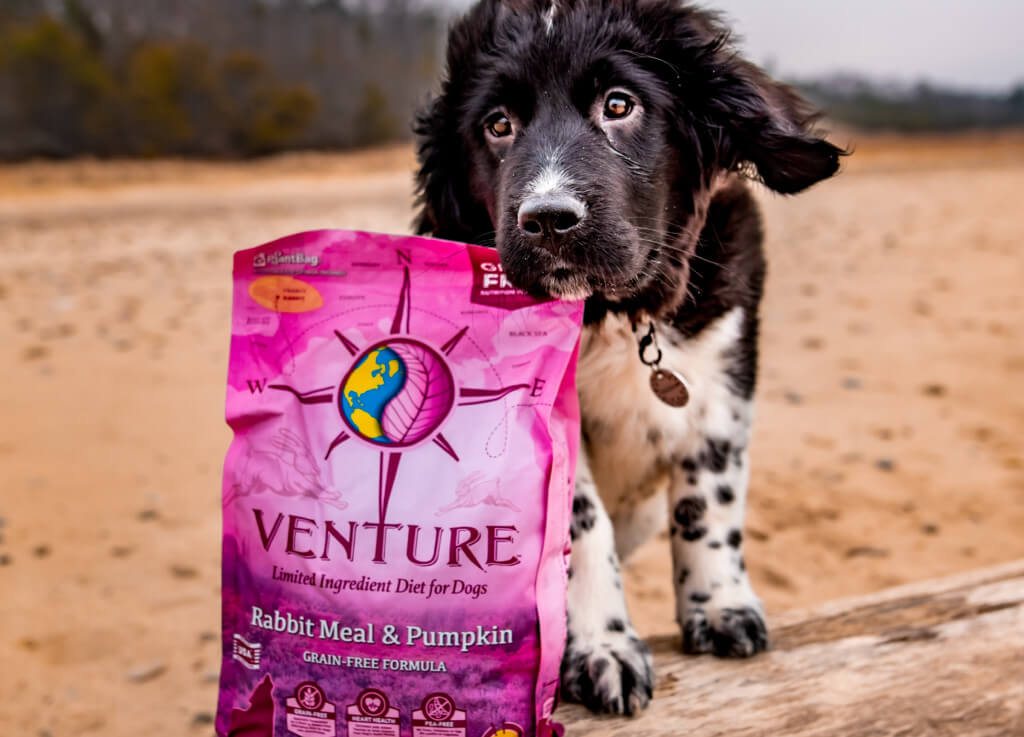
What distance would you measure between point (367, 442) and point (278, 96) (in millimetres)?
19220

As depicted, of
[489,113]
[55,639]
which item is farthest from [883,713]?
[55,639]

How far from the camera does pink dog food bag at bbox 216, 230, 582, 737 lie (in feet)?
4.89

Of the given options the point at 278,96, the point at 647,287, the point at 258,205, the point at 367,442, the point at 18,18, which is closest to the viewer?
the point at 367,442

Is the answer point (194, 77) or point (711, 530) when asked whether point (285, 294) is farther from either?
point (194, 77)

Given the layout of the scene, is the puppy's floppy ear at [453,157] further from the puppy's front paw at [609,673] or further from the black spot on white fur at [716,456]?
the puppy's front paw at [609,673]

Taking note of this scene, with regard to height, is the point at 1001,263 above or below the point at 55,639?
above

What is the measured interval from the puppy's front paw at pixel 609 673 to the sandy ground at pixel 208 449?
1018mm

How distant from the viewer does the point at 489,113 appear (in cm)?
184

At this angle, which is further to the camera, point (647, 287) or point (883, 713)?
point (647, 287)

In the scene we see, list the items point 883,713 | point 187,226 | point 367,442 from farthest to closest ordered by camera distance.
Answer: point 187,226 < point 883,713 < point 367,442

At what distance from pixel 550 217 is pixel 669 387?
52 cm

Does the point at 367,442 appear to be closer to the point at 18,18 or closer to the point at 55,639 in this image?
the point at 55,639

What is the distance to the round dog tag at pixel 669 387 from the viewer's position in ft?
6.18

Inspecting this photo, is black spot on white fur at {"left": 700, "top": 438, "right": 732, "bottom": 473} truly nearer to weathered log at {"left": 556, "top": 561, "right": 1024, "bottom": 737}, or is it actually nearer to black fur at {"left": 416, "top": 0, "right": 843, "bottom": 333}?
black fur at {"left": 416, "top": 0, "right": 843, "bottom": 333}
